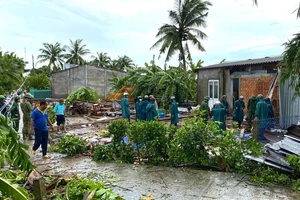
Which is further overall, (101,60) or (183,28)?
(101,60)

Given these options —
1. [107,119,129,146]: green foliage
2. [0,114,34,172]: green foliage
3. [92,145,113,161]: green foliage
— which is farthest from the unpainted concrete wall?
[0,114,34,172]: green foliage

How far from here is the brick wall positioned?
47.1ft

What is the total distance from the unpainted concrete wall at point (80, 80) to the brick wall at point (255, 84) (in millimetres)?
16953

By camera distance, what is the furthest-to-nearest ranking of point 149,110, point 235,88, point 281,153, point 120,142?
point 235,88 < point 149,110 < point 120,142 < point 281,153

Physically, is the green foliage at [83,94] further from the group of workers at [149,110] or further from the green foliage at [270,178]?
the green foliage at [270,178]

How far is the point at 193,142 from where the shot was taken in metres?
6.14

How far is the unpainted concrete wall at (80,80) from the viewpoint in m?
29.9

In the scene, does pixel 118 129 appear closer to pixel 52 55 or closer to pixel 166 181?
pixel 166 181

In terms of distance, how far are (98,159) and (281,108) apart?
8.21 m

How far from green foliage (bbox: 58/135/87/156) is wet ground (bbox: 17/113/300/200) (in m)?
0.60

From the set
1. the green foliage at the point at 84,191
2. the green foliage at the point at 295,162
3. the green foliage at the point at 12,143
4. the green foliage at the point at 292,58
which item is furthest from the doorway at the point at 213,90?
the green foliage at the point at 12,143

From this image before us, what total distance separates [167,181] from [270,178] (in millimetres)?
2131

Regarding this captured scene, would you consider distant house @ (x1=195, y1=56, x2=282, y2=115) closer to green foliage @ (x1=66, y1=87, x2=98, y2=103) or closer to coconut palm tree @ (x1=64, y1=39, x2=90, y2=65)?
green foliage @ (x1=66, y1=87, x2=98, y2=103)

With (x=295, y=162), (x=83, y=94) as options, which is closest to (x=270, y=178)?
(x=295, y=162)
